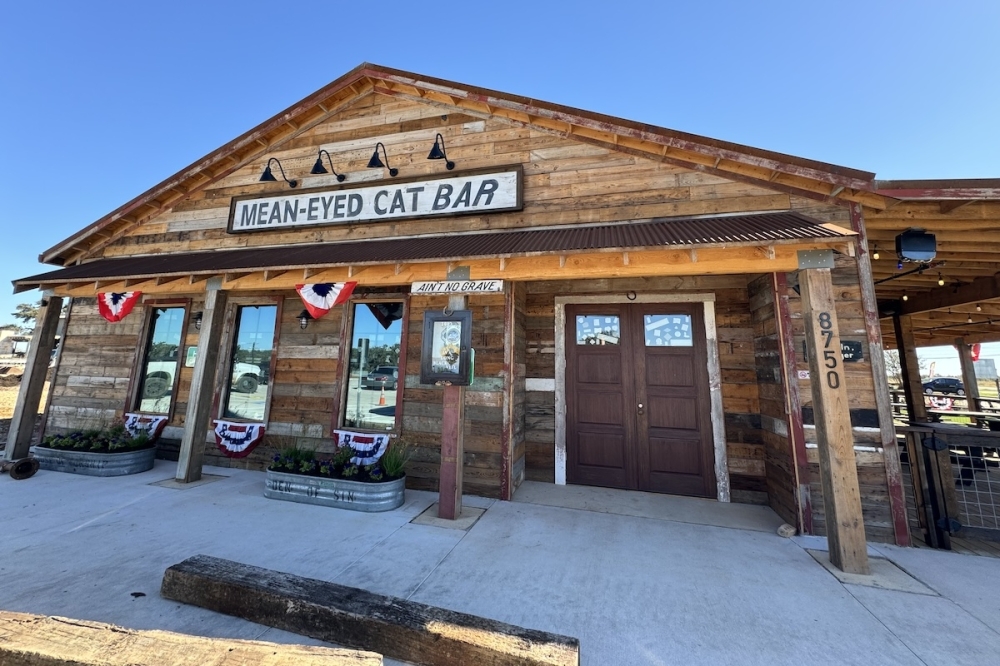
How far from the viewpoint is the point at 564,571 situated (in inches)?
119

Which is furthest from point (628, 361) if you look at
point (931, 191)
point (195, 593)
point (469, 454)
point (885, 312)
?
point (885, 312)

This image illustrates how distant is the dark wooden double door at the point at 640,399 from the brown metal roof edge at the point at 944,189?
7.01 ft

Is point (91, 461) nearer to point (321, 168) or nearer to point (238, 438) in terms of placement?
point (238, 438)

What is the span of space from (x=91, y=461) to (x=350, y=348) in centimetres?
385

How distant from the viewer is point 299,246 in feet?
18.5

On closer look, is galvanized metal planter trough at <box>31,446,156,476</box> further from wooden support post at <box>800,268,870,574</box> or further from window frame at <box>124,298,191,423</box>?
wooden support post at <box>800,268,870,574</box>

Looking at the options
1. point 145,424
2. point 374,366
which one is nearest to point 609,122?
point 374,366

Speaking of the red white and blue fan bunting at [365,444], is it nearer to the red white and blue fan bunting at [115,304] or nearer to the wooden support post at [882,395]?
the red white and blue fan bunting at [115,304]

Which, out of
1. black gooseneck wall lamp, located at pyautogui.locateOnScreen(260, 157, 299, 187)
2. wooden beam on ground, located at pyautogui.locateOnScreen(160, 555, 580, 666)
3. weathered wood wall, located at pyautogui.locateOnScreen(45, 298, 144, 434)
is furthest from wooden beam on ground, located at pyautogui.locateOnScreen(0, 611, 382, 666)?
weathered wood wall, located at pyautogui.locateOnScreen(45, 298, 144, 434)

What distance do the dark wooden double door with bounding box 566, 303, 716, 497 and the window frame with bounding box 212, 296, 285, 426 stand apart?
14.7 feet

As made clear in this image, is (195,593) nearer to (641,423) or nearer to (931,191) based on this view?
(641,423)

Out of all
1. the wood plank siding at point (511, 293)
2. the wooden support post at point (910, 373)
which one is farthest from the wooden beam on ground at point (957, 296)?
the wood plank siding at point (511, 293)

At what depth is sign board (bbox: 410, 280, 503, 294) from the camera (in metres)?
4.01

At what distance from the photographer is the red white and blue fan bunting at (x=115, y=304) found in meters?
5.64
